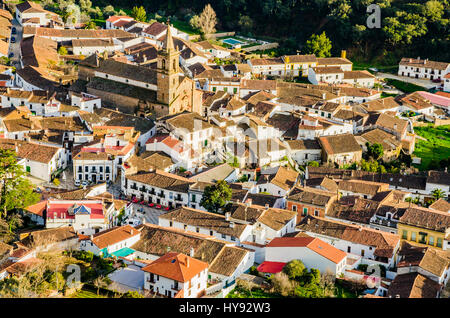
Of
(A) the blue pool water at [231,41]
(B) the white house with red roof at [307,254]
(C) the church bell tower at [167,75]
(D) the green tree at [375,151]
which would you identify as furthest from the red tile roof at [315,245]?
(A) the blue pool water at [231,41]

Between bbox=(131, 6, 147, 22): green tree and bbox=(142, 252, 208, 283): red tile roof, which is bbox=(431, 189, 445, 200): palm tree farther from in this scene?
bbox=(131, 6, 147, 22): green tree

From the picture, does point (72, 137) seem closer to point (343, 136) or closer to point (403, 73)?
point (343, 136)

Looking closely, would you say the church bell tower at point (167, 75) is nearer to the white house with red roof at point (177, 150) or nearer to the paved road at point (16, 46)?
the white house with red roof at point (177, 150)

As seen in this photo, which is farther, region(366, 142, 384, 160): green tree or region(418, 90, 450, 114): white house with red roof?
region(418, 90, 450, 114): white house with red roof

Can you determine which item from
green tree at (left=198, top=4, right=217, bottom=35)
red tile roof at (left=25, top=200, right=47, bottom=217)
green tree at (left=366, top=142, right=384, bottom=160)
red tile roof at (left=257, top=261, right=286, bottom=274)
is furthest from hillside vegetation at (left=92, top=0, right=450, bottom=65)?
red tile roof at (left=257, top=261, right=286, bottom=274)

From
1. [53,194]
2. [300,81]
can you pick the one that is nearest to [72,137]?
[53,194]

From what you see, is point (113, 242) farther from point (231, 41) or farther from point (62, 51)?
point (231, 41)
